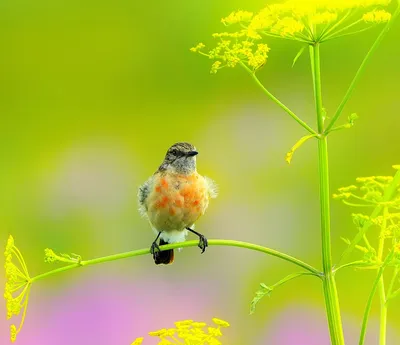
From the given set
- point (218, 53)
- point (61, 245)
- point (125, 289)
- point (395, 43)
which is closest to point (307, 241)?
point (125, 289)

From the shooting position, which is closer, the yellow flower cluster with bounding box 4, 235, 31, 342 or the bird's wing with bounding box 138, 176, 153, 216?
the yellow flower cluster with bounding box 4, 235, 31, 342

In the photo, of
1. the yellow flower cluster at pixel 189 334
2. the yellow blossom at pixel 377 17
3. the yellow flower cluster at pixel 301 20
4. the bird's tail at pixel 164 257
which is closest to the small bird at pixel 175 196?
the bird's tail at pixel 164 257

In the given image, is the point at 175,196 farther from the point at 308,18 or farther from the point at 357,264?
the point at 308,18

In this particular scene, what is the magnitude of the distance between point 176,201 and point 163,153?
175 cm

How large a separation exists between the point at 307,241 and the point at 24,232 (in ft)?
4.37

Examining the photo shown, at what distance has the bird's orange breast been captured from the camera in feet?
8.09

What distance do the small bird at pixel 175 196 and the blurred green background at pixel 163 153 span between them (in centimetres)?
88

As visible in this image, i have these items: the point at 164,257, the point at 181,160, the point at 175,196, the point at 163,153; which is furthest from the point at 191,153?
the point at 163,153

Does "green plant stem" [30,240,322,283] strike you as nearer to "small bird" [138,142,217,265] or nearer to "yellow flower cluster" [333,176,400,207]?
"yellow flower cluster" [333,176,400,207]

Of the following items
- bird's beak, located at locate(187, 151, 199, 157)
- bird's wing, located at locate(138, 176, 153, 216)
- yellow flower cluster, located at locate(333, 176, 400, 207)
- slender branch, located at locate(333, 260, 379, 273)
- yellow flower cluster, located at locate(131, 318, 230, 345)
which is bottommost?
yellow flower cluster, located at locate(131, 318, 230, 345)

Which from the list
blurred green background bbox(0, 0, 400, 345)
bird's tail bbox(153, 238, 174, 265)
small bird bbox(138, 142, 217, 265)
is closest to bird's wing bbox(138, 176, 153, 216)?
small bird bbox(138, 142, 217, 265)

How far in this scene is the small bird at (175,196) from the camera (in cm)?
247

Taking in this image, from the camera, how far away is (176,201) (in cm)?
247

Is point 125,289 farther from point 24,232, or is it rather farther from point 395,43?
point 395,43
